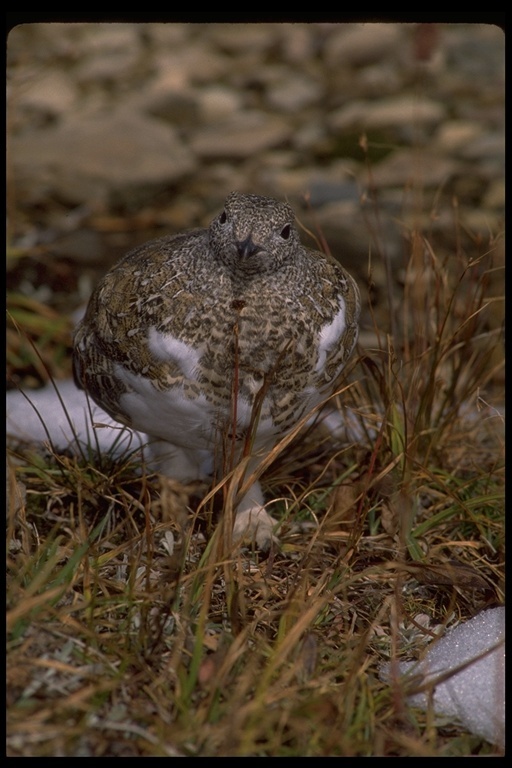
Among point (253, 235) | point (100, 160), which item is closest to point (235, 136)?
point (100, 160)

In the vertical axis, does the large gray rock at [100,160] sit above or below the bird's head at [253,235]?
below

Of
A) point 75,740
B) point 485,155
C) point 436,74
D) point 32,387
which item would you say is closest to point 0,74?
point 32,387

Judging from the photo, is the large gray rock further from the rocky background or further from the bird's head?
the bird's head

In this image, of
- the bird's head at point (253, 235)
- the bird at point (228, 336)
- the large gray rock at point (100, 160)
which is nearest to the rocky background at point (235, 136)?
the large gray rock at point (100, 160)

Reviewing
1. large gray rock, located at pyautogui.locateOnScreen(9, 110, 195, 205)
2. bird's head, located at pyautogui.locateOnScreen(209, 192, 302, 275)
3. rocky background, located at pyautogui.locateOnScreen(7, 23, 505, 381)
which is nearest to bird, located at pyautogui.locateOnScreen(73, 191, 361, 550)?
bird's head, located at pyautogui.locateOnScreen(209, 192, 302, 275)

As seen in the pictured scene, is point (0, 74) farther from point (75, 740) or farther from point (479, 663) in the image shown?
point (479, 663)

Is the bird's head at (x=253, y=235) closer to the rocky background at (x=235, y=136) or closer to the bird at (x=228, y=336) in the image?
the bird at (x=228, y=336)

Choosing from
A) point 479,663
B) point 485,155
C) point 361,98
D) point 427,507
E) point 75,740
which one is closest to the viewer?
point 75,740
